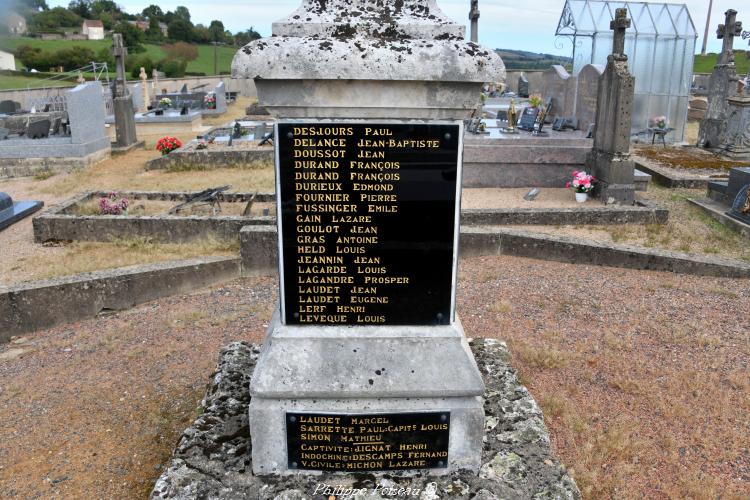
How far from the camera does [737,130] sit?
16.1 m

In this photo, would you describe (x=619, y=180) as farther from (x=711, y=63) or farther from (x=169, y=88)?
(x=711, y=63)

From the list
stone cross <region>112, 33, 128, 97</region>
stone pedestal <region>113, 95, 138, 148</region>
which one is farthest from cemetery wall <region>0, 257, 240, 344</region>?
stone cross <region>112, 33, 128, 97</region>

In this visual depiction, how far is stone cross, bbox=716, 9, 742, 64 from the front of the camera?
17281 millimetres

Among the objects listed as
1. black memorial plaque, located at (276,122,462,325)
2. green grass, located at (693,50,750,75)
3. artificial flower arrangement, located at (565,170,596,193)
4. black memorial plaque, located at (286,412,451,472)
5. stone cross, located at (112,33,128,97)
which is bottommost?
black memorial plaque, located at (286,412,451,472)

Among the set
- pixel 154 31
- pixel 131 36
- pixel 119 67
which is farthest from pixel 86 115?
pixel 154 31

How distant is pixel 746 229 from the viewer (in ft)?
30.8

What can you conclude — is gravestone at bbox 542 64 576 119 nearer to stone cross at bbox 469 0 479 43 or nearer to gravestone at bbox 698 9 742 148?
stone cross at bbox 469 0 479 43

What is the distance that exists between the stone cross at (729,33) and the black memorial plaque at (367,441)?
1821 cm

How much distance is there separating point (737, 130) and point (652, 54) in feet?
12.8

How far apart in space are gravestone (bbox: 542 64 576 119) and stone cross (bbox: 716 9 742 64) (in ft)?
17.0

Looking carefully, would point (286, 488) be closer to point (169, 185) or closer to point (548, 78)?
point (169, 185)

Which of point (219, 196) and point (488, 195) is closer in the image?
point (219, 196)

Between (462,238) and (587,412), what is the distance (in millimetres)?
3992

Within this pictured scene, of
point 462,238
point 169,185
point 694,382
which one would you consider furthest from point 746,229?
point 169,185
